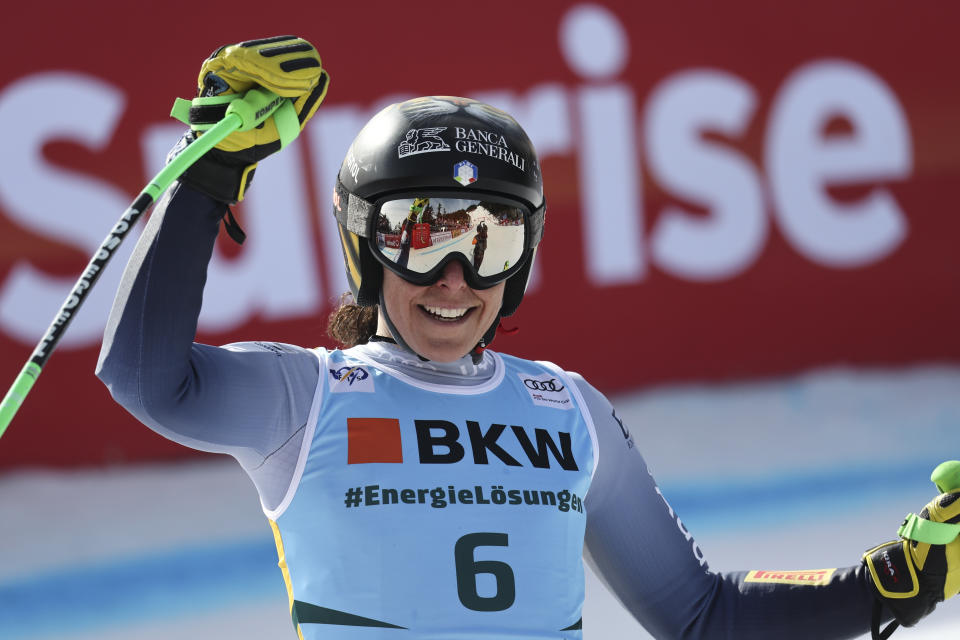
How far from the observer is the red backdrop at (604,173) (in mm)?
5395

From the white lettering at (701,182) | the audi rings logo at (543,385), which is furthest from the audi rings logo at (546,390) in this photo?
the white lettering at (701,182)

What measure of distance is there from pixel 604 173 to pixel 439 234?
411 centimetres

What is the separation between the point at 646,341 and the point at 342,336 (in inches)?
153

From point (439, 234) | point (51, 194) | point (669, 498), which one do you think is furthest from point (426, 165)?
point (51, 194)

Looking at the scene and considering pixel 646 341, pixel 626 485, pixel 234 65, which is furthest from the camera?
pixel 646 341

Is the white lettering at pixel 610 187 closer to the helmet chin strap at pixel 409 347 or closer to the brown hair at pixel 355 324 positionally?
the brown hair at pixel 355 324

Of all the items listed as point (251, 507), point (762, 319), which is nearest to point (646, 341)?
point (762, 319)

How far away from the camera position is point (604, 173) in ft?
20.4

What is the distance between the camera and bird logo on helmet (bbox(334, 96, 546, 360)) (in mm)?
2230

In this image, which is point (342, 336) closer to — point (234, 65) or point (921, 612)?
point (234, 65)

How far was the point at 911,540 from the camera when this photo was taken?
222 cm

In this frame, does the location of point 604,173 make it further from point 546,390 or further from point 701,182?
point 546,390

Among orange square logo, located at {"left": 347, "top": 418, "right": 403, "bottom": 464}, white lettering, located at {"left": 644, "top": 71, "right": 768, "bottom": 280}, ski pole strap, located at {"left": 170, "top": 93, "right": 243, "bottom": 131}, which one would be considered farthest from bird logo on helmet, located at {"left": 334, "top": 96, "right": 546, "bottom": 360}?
white lettering, located at {"left": 644, "top": 71, "right": 768, "bottom": 280}

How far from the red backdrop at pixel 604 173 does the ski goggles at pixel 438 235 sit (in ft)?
10.8
